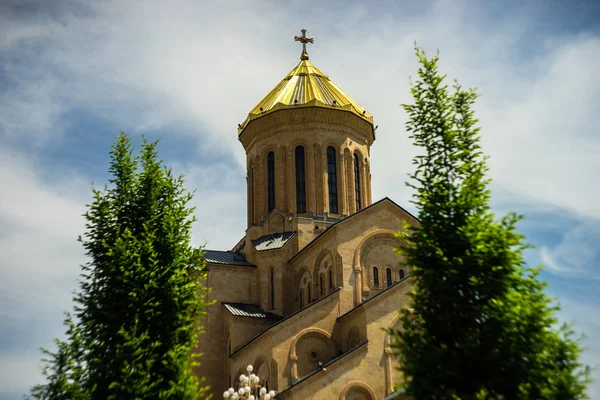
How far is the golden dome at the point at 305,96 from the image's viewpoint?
32.9 meters

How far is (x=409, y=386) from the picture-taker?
12094mm

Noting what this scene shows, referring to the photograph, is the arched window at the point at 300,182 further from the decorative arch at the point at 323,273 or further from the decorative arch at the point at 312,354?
the decorative arch at the point at 312,354

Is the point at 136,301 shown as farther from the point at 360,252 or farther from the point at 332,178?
the point at 332,178

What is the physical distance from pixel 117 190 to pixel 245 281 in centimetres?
1465

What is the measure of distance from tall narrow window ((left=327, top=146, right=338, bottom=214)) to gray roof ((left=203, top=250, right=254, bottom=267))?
15.8 feet

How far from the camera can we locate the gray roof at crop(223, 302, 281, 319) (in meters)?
28.2

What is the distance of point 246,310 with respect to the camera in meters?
28.8

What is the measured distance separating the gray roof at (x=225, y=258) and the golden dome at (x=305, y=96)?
683cm

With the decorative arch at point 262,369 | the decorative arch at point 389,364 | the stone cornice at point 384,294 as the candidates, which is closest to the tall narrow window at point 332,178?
the stone cornice at point 384,294

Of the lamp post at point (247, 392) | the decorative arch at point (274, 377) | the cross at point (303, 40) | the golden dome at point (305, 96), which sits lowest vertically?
the lamp post at point (247, 392)

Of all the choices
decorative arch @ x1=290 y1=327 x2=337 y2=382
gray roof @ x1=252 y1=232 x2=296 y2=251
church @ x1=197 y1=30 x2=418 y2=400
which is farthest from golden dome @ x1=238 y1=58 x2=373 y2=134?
decorative arch @ x1=290 y1=327 x2=337 y2=382

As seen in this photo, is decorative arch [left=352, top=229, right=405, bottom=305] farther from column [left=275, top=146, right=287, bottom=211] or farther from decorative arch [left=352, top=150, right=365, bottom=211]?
column [left=275, top=146, right=287, bottom=211]

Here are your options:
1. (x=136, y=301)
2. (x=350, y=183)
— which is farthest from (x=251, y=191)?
(x=136, y=301)

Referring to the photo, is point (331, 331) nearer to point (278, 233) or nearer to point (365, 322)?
point (365, 322)
